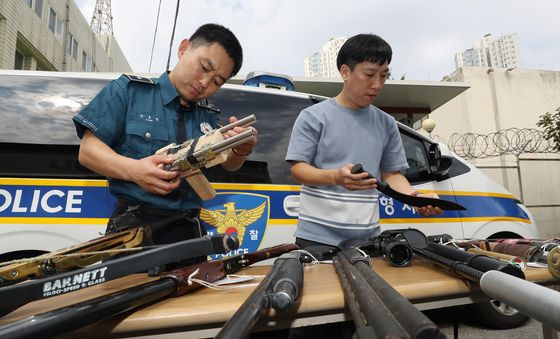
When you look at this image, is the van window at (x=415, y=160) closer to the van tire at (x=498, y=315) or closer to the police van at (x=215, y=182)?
the police van at (x=215, y=182)

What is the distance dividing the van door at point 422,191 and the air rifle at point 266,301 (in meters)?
2.50

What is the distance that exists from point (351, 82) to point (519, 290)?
4.11 feet

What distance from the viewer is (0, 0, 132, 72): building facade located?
12741 mm

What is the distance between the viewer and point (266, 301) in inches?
28.8

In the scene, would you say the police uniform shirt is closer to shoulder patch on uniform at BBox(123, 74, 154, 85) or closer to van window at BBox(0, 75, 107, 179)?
shoulder patch on uniform at BBox(123, 74, 154, 85)

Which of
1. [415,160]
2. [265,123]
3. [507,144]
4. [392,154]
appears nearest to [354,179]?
[392,154]

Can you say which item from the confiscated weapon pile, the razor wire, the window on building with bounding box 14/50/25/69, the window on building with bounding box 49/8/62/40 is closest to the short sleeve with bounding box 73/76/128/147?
the confiscated weapon pile

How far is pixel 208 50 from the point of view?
1470mm

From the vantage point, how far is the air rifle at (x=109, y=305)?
59cm

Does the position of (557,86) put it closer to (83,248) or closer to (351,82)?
(351,82)

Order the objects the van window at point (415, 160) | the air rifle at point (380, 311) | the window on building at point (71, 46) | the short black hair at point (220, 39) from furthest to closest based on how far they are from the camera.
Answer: the window on building at point (71, 46) < the van window at point (415, 160) < the short black hair at point (220, 39) < the air rifle at point (380, 311)

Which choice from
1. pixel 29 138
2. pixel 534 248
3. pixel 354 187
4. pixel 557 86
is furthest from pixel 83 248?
pixel 557 86

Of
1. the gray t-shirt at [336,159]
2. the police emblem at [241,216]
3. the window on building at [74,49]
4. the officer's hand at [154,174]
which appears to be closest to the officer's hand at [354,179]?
the gray t-shirt at [336,159]

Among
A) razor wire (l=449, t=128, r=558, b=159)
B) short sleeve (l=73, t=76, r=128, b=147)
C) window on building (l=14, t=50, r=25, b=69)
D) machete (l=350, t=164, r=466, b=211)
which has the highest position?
window on building (l=14, t=50, r=25, b=69)
